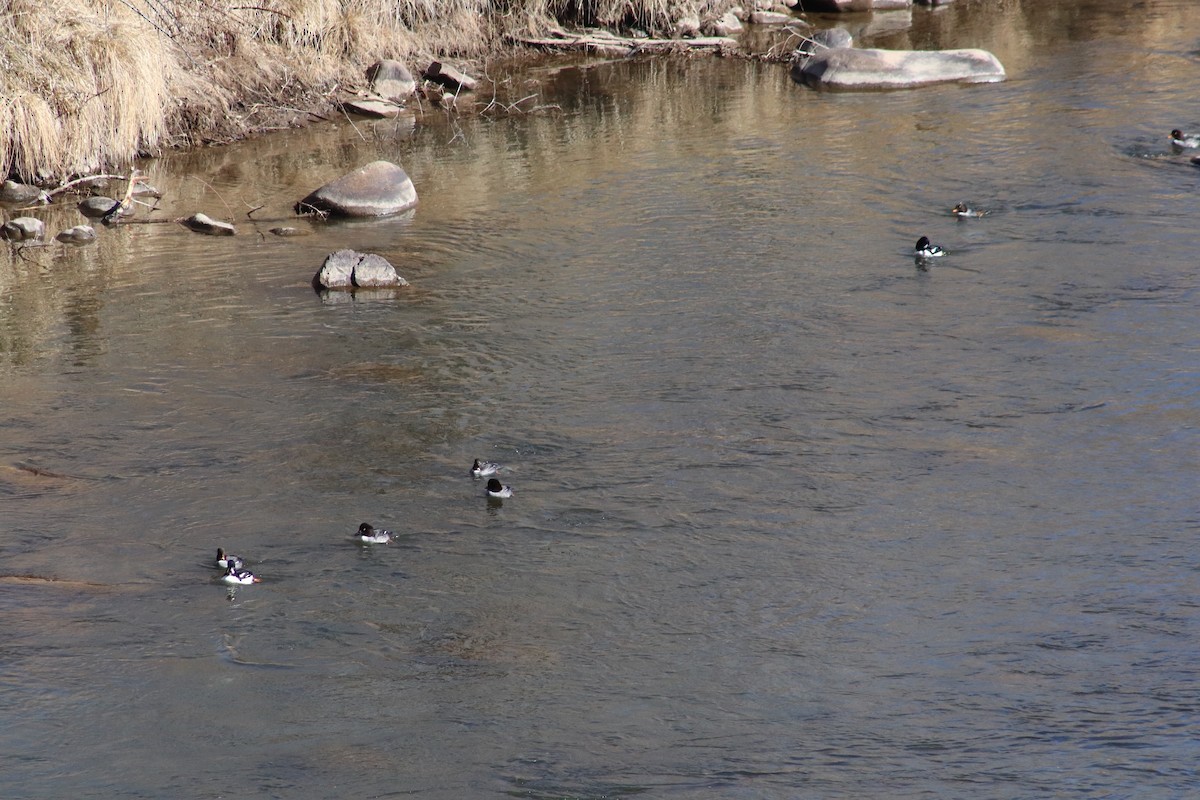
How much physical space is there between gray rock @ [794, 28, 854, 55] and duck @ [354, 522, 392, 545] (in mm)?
13877

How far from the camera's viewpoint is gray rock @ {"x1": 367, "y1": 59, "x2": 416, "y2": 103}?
1825cm

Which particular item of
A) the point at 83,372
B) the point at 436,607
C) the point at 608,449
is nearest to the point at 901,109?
the point at 608,449

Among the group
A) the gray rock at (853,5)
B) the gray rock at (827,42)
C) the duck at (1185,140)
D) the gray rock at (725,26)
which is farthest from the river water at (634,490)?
the gray rock at (853,5)

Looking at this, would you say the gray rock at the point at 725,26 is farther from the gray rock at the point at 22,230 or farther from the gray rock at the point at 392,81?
the gray rock at the point at 22,230

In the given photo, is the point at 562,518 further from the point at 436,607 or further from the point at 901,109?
the point at 901,109

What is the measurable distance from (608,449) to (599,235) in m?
4.64

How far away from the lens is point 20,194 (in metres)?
14.1

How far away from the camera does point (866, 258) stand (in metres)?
11.6

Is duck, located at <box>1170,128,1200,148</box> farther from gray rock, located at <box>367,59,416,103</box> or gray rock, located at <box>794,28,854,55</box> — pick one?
gray rock, located at <box>367,59,416,103</box>

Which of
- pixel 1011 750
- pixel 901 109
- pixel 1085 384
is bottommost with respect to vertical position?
pixel 1011 750

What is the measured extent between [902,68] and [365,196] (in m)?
8.06

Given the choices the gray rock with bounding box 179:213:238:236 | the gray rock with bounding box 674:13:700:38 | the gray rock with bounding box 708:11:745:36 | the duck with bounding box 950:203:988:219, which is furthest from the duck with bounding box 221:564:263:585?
the gray rock with bounding box 708:11:745:36

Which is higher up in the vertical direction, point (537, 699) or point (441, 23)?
point (441, 23)

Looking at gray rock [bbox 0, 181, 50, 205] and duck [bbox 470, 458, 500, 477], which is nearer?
duck [bbox 470, 458, 500, 477]
